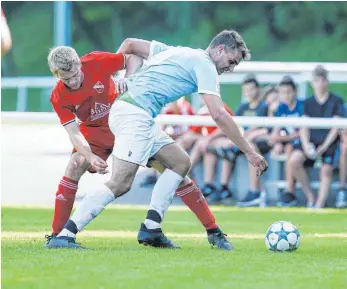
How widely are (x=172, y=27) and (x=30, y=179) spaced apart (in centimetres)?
1729

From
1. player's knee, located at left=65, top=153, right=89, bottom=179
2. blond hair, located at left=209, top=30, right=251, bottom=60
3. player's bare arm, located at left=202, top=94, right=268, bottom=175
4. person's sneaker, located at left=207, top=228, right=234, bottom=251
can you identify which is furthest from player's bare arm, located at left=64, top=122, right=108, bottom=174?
blond hair, located at left=209, top=30, right=251, bottom=60

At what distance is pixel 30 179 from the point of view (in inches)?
609

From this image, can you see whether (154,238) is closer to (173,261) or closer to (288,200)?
(173,261)

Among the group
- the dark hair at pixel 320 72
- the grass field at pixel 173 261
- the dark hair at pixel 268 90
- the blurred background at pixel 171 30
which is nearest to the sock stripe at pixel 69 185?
the grass field at pixel 173 261

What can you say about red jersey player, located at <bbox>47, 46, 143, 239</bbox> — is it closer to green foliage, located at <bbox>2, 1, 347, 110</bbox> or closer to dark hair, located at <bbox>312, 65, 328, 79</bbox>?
dark hair, located at <bbox>312, 65, 328, 79</bbox>

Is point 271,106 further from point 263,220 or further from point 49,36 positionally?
point 49,36

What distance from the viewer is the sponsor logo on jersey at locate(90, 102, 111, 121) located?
27.6 ft

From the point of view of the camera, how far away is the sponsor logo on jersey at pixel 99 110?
842 cm

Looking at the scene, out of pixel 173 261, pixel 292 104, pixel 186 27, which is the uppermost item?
pixel 186 27

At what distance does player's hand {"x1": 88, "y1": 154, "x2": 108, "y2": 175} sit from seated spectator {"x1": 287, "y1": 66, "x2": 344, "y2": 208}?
6039 millimetres

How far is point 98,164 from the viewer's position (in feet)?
25.5

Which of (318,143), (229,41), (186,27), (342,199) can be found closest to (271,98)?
(318,143)

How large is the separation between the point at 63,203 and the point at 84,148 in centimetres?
73

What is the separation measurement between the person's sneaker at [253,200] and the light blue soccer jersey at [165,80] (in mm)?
5920
